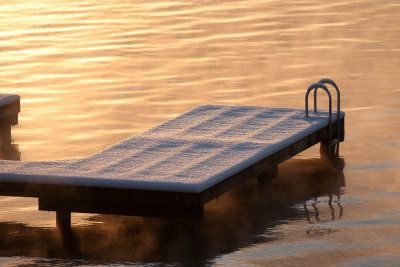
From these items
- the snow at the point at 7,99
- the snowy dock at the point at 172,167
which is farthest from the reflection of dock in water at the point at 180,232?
the snow at the point at 7,99

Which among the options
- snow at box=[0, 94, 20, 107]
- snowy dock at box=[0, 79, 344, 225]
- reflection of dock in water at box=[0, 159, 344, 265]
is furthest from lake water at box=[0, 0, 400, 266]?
snow at box=[0, 94, 20, 107]

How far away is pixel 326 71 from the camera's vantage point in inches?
735

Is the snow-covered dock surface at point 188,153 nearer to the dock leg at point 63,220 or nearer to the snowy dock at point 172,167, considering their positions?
the snowy dock at point 172,167

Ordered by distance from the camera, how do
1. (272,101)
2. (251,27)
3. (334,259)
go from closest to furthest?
(334,259)
(272,101)
(251,27)

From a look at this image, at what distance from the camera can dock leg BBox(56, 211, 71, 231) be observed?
10.9m

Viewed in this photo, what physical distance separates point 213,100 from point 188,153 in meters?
5.06

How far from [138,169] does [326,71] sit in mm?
8113

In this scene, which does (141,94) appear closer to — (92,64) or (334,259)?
(92,64)

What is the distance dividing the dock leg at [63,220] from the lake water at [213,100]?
111 mm

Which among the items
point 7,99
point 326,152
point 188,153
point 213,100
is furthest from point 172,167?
point 213,100

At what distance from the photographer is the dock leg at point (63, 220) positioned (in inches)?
431

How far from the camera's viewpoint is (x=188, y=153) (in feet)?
38.6

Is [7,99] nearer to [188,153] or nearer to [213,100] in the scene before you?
[213,100]

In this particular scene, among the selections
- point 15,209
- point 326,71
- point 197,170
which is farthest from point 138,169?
point 326,71
